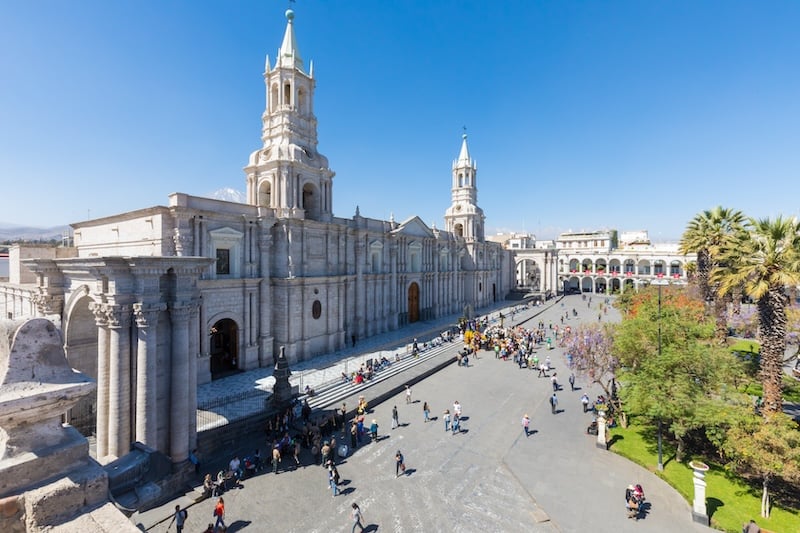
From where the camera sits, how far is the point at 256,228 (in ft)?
78.9

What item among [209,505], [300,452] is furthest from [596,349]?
[209,505]

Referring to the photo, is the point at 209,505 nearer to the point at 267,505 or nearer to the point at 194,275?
the point at 267,505

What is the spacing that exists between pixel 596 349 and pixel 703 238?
13.5m

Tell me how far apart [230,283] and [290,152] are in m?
10.4

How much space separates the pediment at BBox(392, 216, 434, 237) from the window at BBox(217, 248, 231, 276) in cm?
1675

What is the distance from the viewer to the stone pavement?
1161cm

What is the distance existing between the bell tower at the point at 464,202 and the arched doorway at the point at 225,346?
115ft

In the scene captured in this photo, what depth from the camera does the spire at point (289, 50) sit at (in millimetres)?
28359

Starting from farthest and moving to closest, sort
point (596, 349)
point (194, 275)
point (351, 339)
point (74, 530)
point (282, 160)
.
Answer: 1. point (351, 339)
2. point (282, 160)
3. point (596, 349)
4. point (194, 275)
5. point (74, 530)

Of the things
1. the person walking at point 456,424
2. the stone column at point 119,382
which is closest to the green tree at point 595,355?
the person walking at point 456,424

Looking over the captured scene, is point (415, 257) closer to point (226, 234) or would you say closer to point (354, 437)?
point (226, 234)

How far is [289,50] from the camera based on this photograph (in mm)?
28531

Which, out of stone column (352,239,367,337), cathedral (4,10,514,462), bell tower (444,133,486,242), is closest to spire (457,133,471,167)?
bell tower (444,133,486,242)

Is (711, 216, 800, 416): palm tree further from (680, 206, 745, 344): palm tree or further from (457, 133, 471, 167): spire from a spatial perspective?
(457, 133, 471, 167): spire
